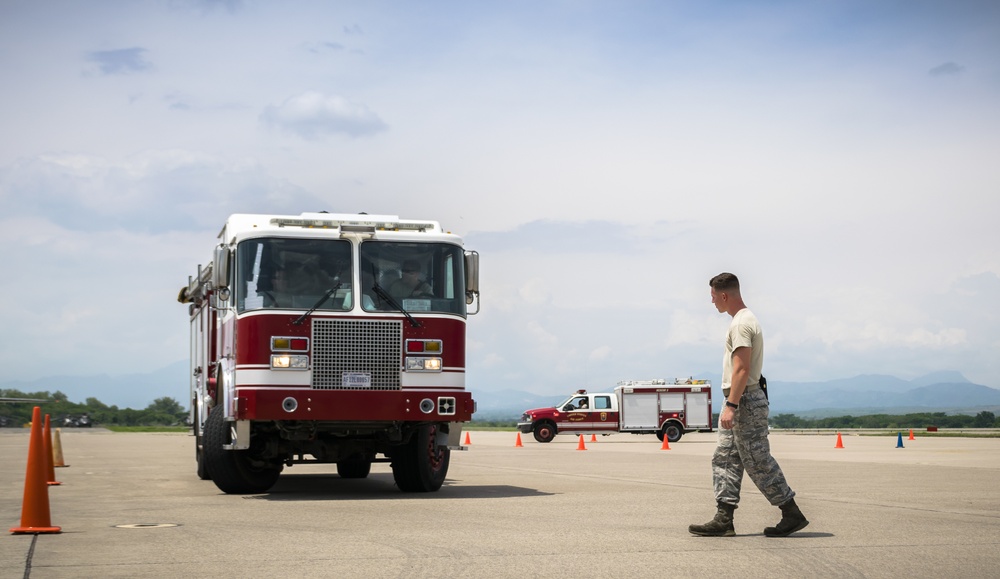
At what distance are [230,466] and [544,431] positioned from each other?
2856 cm

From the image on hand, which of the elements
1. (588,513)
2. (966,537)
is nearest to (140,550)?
(588,513)

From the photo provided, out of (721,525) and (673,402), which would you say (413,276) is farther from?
(673,402)

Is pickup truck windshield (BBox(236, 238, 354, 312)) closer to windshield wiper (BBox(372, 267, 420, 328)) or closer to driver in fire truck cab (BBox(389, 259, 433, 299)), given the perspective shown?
windshield wiper (BBox(372, 267, 420, 328))

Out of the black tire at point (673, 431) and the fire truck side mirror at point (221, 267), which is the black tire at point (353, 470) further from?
the black tire at point (673, 431)

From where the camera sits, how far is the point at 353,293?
45.8 ft

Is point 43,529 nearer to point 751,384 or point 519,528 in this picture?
point 519,528

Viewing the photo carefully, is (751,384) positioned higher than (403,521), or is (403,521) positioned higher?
(751,384)

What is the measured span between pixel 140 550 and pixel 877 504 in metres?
7.83

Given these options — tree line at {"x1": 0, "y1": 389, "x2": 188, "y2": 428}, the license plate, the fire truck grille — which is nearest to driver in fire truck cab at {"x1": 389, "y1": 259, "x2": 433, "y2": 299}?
the fire truck grille

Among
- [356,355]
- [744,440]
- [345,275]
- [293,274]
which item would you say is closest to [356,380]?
[356,355]

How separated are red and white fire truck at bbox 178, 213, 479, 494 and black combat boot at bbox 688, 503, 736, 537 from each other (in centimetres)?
496

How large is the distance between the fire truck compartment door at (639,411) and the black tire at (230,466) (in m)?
28.8

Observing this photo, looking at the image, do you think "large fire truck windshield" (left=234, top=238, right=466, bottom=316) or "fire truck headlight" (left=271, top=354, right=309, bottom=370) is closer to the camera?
"fire truck headlight" (left=271, top=354, right=309, bottom=370)

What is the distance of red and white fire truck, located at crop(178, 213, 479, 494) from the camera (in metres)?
13.6
